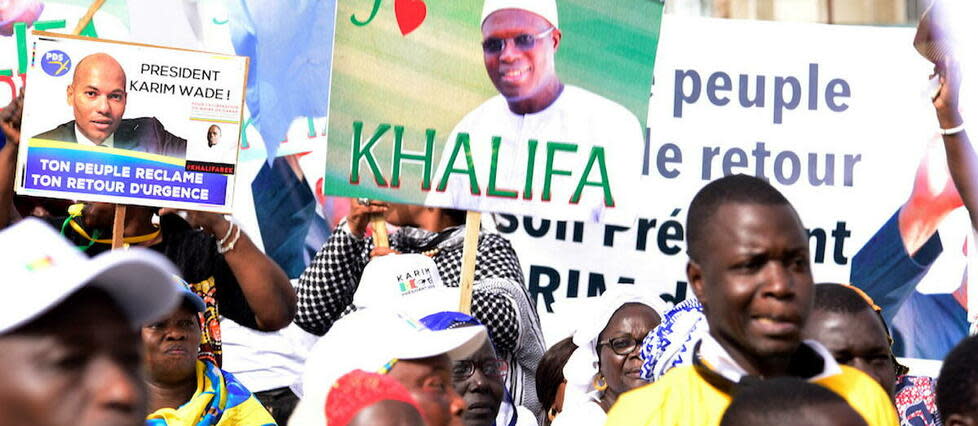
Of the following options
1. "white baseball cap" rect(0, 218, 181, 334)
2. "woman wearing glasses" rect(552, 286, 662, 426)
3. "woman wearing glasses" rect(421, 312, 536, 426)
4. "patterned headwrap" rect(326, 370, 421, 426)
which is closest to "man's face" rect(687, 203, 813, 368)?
"patterned headwrap" rect(326, 370, 421, 426)

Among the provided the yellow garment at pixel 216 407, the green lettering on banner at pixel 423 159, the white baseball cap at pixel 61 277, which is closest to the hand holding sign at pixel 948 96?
the green lettering on banner at pixel 423 159

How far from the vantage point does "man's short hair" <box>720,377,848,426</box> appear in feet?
9.10

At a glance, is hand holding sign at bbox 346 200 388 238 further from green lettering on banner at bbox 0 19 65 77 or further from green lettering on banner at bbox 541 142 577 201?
green lettering on banner at bbox 0 19 65 77

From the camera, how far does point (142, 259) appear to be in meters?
1.89

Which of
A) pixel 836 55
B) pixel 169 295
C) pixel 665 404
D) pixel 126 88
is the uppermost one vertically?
pixel 836 55

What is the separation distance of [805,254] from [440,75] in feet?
10.6

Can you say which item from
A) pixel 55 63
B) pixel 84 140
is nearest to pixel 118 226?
pixel 84 140

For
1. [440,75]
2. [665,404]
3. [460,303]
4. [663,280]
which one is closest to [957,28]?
[663,280]

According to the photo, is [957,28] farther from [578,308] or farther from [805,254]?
[805,254]

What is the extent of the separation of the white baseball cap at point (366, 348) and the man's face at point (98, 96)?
2229mm

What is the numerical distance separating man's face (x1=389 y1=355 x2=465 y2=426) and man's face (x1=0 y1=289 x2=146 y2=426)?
1579mm

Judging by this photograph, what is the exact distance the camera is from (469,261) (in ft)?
19.2

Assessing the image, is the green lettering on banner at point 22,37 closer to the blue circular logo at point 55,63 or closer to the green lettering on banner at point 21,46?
the green lettering on banner at point 21,46

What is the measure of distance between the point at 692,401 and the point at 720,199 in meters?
0.50
